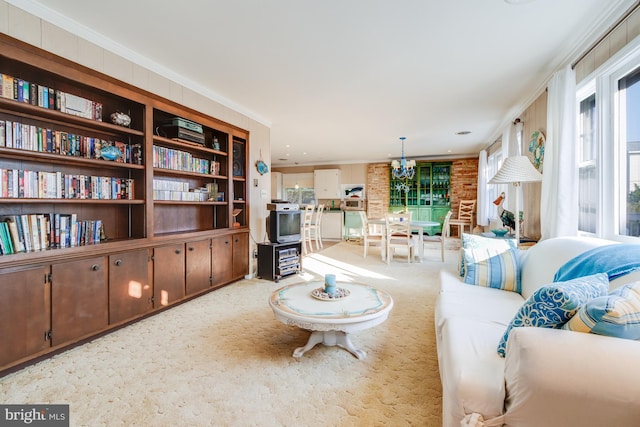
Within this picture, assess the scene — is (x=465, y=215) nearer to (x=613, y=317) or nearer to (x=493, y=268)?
(x=493, y=268)

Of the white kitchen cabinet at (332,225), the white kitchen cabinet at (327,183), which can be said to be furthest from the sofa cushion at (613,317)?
the white kitchen cabinet at (327,183)

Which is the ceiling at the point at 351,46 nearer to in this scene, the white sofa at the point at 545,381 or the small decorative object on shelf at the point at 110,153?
the small decorative object on shelf at the point at 110,153

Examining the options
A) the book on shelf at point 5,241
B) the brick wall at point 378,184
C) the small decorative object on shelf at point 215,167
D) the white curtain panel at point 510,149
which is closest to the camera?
the book on shelf at point 5,241

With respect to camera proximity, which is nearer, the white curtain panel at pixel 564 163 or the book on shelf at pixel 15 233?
the book on shelf at pixel 15 233

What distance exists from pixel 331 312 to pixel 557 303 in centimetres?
115

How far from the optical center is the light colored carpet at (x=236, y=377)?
146 centimetres

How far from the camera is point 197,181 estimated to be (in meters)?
3.66

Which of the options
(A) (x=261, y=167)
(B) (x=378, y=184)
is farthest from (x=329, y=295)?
(B) (x=378, y=184)

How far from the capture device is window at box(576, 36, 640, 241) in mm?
1888

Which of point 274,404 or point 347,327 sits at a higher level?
point 347,327

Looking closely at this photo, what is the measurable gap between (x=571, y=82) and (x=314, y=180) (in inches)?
283

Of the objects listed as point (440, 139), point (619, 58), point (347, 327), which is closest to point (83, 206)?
point (347, 327)

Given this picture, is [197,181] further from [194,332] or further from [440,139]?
[440,139]
